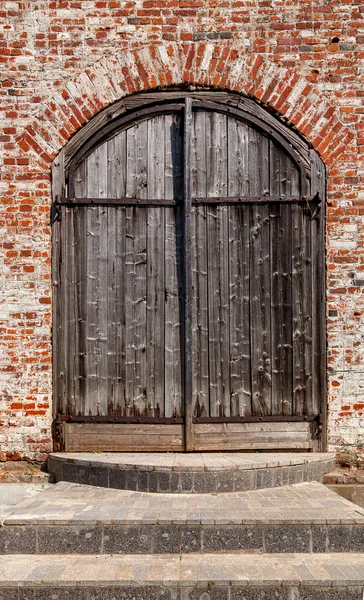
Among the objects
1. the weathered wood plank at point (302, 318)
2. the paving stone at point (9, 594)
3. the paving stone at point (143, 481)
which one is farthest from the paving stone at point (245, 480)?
the paving stone at point (9, 594)

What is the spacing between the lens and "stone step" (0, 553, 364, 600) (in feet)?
12.2

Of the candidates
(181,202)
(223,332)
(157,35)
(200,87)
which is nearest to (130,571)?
(223,332)

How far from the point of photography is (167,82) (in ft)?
18.4

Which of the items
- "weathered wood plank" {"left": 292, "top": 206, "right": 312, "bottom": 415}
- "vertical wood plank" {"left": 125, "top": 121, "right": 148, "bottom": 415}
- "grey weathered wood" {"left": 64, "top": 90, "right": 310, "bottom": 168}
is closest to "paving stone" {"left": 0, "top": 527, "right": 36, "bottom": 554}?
"vertical wood plank" {"left": 125, "top": 121, "right": 148, "bottom": 415}

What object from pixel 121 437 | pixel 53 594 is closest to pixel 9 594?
pixel 53 594

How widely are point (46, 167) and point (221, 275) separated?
1.81m

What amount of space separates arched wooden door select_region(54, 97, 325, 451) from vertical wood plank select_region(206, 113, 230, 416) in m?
0.01

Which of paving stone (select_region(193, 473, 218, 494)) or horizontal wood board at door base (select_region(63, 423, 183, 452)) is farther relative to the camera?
horizontal wood board at door base (select_region(63, 423, 183, 452))

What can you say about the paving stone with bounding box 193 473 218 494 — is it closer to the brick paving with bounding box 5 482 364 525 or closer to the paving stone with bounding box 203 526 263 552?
the brick paving with bounding box 5 482 364 525

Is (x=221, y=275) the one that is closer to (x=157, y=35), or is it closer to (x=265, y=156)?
(x=265, y=156)

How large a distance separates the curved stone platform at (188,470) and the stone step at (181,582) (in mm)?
945

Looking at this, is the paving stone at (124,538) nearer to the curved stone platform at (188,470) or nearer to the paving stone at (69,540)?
the paving stone at (69,540)

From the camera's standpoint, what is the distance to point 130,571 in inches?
153

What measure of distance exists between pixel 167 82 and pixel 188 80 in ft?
0.61
